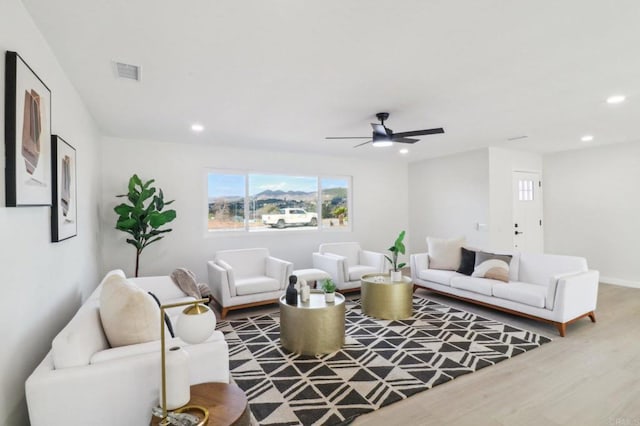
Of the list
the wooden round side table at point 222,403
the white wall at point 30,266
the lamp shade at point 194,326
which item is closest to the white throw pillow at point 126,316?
the white wall at point 30,266

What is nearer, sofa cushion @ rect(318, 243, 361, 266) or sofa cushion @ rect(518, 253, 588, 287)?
sofa cushion @ rect(518, 253, 588, 287)

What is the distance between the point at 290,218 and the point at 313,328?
3.48m

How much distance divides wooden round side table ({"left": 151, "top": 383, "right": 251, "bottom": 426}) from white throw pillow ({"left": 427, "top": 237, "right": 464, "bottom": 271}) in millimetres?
4235

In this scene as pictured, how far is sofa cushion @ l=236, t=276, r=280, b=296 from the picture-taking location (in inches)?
173

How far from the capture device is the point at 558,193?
6.68 m

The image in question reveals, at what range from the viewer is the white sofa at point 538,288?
3633 mm

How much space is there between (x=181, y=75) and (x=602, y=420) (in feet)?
13.3

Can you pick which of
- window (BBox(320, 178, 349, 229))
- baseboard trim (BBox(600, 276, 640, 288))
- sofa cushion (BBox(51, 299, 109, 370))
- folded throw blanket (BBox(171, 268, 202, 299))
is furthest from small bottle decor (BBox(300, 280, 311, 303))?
baseboard trim (BBox(600, 276, 640, 288))

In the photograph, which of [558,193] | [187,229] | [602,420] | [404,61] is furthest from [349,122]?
[558,193]

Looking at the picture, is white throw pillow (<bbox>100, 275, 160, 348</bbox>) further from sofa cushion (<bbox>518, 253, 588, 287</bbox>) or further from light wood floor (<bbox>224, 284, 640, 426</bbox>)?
sofa cushion (<bbox>518, 253, 588, 287</bbox>)

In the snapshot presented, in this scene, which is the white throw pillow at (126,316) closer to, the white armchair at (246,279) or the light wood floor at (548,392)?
the light wood floor at (548,392)

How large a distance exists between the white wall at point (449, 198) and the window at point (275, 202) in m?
1.75

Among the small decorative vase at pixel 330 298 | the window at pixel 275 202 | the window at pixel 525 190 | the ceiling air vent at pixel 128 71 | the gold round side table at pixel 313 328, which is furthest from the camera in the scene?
the window at pixel 525 190

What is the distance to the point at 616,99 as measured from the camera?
11.4 ft
